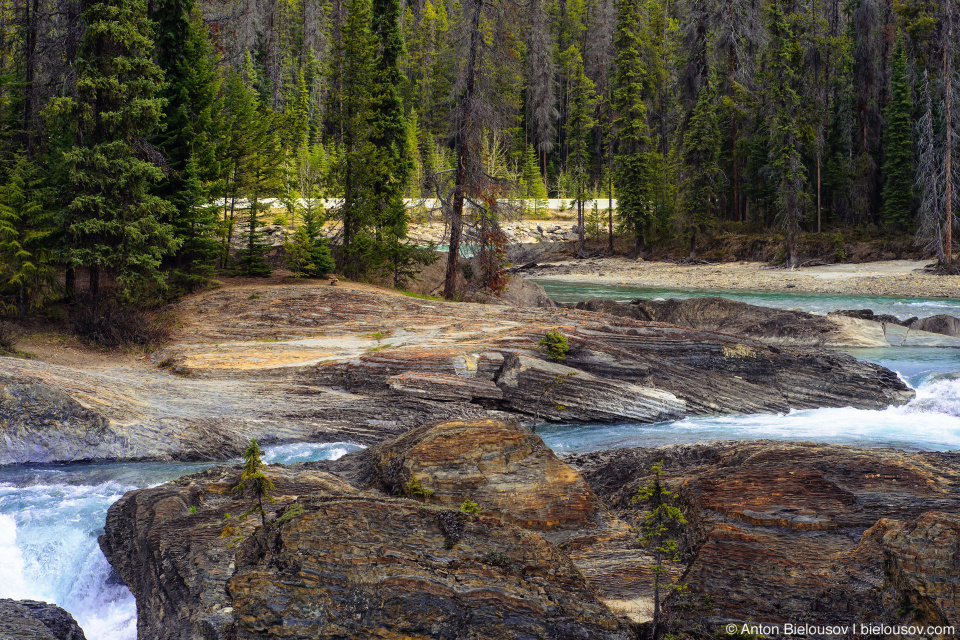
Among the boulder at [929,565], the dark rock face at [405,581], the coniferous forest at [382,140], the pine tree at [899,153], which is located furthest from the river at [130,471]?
the pine tree at [899,153]

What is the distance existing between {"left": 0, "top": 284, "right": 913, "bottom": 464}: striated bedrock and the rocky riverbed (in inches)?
148

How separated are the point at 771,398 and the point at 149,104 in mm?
16671

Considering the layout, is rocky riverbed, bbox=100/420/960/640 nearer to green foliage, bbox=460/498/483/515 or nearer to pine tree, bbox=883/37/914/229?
green foliage, bbox=460/498/483/515

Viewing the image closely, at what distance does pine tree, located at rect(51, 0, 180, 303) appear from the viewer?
62.0 feet

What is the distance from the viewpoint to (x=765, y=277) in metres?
41.6

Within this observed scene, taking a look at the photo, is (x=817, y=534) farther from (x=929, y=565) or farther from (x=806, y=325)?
(x=806, y=325)

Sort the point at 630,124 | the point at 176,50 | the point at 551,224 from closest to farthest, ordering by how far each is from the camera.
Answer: the point at 176,50
the point at 630,124
the point at 551,224

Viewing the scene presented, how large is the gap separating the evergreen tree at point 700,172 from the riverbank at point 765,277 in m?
3.17

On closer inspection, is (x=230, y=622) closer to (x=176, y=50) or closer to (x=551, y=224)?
(x=176, y=50)

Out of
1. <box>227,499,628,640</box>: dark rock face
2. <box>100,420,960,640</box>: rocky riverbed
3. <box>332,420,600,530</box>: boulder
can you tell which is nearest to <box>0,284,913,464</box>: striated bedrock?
<box>332,420,600,530</box>: boulder

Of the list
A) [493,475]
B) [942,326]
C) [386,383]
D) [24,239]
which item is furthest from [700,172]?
[493,475]

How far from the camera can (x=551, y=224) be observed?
2504 inches

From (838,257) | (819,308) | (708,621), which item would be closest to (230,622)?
(708,621)

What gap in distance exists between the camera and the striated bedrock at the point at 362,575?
563cm
